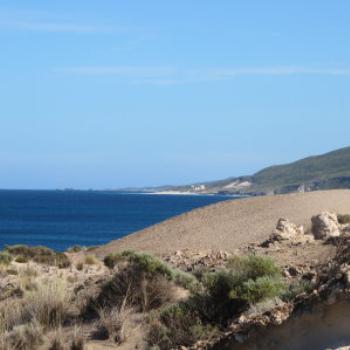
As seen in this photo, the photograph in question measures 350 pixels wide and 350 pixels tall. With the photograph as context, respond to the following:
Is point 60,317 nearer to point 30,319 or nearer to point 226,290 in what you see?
point 30,319

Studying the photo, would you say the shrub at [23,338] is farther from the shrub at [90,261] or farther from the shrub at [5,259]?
the shrub at [5,259]

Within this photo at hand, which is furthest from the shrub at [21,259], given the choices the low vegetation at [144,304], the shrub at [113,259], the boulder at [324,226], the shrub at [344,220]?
the low vegetation at [144,304]

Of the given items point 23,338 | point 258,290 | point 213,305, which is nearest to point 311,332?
point 258,290

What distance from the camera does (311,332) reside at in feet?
30.7

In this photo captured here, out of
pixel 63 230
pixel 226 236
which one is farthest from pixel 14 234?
pixel 226 236

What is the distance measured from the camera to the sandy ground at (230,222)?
31.2m

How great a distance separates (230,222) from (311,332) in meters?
25.9

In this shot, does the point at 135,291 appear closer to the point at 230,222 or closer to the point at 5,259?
the point at 5,259

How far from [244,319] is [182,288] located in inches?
222

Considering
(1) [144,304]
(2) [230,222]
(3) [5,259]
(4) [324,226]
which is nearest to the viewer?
(1) [144,304]

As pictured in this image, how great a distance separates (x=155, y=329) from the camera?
522 inches

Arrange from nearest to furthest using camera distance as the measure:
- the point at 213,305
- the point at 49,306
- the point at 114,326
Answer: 1. the point at 213,305
2. the point at 114,326
3. the point at 49,306

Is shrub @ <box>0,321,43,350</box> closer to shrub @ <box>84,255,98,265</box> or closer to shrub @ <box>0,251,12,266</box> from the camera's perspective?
shrub @ <box>84,255,98,265</box>

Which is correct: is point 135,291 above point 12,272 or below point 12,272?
above
